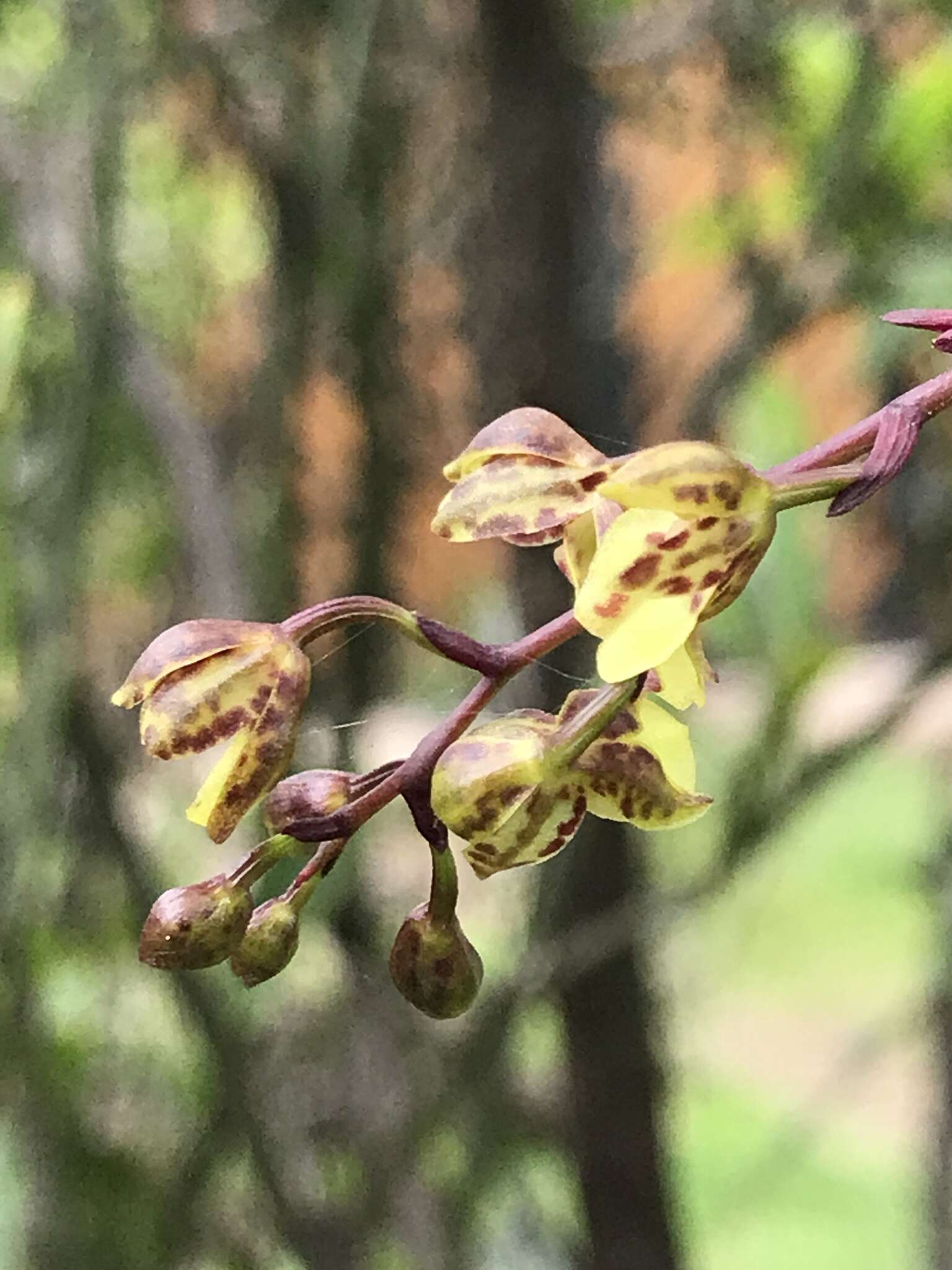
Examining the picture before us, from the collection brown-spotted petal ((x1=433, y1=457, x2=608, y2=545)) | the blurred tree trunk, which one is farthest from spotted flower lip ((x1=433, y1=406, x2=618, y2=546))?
the blurred tree trunk

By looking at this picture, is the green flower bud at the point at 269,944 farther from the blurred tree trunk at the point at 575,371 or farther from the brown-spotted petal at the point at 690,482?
the blurred tree trunk at the point at 575,371

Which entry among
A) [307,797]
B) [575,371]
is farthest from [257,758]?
[575,371]

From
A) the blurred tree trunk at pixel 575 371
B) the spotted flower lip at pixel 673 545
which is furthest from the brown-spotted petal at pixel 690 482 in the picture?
the blurred tree trunk at pixel 575 371

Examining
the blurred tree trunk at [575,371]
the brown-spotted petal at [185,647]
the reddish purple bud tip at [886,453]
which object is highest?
the reddish purple bud tip at [886,453]

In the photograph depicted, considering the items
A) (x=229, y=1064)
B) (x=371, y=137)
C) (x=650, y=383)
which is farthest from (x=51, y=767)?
(x=650, y=383)

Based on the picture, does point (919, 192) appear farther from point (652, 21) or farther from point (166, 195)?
point (166, 195)

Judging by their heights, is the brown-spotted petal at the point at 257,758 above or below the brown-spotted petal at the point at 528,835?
above
